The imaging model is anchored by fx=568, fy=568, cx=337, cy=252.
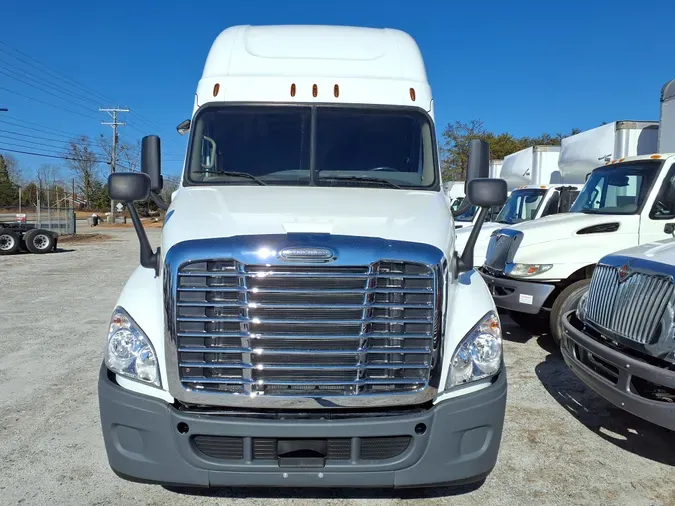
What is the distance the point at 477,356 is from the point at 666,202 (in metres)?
4.82

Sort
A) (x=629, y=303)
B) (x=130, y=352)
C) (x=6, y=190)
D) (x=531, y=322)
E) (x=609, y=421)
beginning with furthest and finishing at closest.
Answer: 1. (x=6, y=190)
2. (x=531, y=322)
3. (x=609, y=421)
4. (x=629, y=303)
5. (x=130, y=352)

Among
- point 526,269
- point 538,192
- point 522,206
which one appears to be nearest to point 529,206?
point 522,206

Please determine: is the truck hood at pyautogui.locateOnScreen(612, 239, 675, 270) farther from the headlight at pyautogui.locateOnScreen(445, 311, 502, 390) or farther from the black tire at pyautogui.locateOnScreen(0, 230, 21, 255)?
the black tire at pyautogui.locateOnScreen(0, 230, 21, 255)

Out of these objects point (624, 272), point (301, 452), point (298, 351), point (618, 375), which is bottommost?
point (301, 452)

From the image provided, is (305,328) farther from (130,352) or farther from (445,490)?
(445,490)

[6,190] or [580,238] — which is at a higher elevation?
[6,190]

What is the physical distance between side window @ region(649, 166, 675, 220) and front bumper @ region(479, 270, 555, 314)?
4.91 ft

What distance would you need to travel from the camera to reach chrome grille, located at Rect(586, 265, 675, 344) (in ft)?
12.5

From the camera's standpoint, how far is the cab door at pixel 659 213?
662 centimetres

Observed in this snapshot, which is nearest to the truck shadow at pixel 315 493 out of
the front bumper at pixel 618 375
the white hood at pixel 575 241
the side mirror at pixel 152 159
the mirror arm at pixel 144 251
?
the front bumper at pixel 618 375

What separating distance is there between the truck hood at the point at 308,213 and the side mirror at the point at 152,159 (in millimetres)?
504

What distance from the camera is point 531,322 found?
7.92 metres

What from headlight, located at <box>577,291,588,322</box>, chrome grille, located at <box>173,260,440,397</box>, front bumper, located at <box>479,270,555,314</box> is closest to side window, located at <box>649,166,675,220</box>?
front bumper, located at <box>479,270,555,314</box>

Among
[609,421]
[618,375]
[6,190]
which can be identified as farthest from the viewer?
[6,190]
